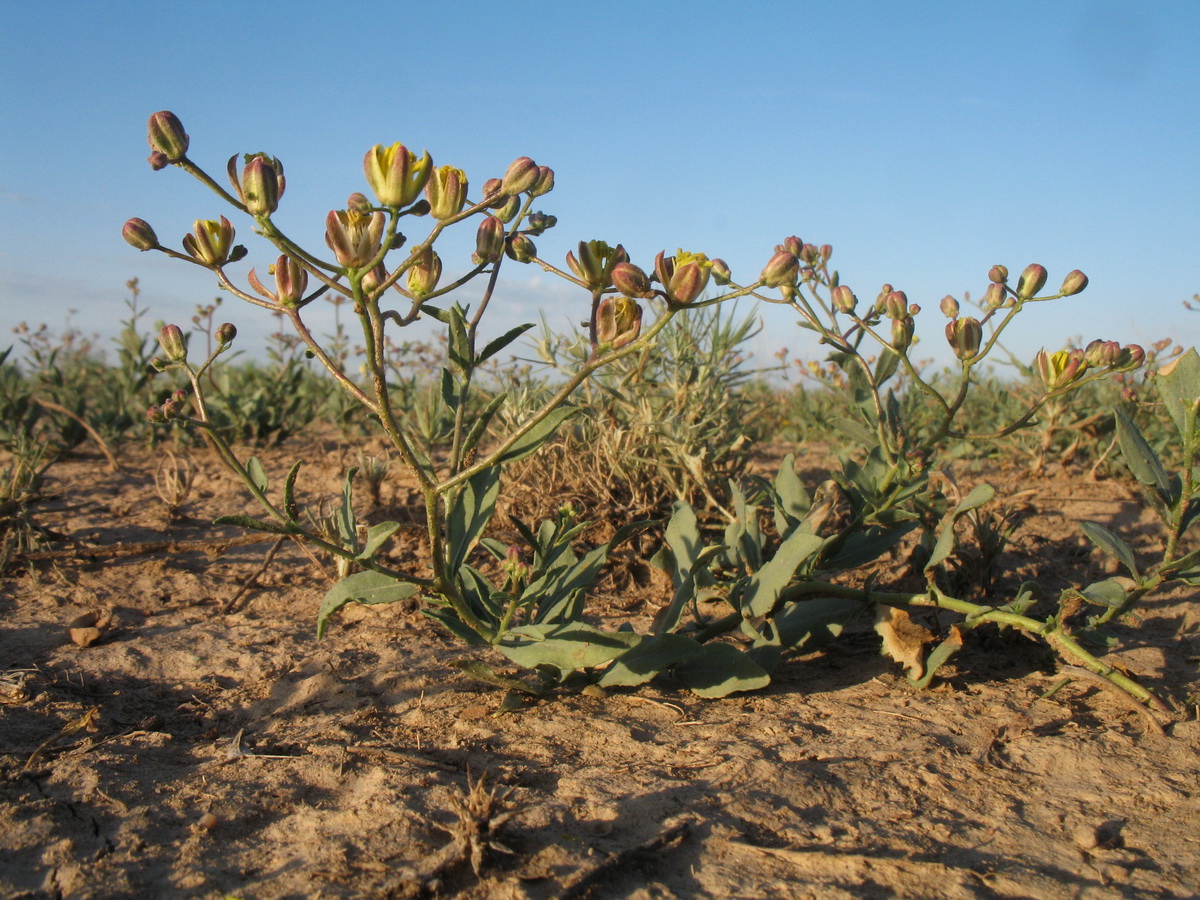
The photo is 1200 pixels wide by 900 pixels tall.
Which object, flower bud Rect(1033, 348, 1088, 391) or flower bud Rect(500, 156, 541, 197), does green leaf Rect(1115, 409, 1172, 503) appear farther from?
flower bud Rect(500, 156, 541, 197)

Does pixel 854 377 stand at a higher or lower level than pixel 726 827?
higher

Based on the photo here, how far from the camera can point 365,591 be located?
1873mm

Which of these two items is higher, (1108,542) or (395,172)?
(395,172)

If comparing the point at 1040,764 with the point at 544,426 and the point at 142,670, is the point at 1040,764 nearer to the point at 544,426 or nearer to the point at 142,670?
the point at 544,426

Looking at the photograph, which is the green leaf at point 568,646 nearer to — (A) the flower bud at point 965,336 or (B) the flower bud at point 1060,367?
(A) the flower bud at point 965,336

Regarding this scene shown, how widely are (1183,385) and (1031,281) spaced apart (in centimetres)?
44

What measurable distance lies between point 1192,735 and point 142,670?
8.65 ft

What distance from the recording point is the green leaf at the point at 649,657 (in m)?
1.96

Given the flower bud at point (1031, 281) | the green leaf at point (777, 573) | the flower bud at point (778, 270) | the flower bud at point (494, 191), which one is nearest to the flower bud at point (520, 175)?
the flower bud at point (494, 191)

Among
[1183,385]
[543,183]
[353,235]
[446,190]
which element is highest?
[543,183]

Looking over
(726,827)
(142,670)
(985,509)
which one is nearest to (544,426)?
(726,827)

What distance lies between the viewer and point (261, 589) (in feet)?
9.65

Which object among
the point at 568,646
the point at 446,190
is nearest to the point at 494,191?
the point at 446,190

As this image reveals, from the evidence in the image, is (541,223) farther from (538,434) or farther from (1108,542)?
(1108,542)
